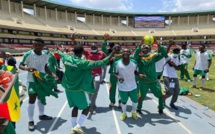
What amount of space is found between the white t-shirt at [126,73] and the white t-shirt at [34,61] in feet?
5.65

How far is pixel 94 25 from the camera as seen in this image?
6294cm

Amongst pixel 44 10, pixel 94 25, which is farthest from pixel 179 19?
pixel 44 10

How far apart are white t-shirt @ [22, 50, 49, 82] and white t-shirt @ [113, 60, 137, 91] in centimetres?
172

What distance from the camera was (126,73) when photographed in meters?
5.03

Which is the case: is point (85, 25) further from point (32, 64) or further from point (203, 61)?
point (32, 64)

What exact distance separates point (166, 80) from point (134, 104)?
5.30ft

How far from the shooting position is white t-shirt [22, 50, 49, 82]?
4715 mm

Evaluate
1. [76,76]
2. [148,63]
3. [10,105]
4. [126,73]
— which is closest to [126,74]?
[126,73]

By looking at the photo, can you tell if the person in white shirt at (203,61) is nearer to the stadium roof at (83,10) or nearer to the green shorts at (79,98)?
the green shorts at (79,98)

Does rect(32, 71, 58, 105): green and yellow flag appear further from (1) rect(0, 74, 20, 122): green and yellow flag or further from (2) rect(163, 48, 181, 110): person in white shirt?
(2) rect(163, 48, 181, 110): person in white shirt

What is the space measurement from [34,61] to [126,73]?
216 centimetres

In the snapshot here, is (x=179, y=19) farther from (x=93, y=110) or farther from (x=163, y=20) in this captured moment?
(x=93, y=110)

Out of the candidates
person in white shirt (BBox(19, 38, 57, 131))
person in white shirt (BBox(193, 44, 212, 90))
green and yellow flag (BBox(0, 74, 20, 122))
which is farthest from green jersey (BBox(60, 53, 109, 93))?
person in white shirt (BBox(193, 44, 212, 90))

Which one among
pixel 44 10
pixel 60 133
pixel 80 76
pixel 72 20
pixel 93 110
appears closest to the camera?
pixel 80 76
